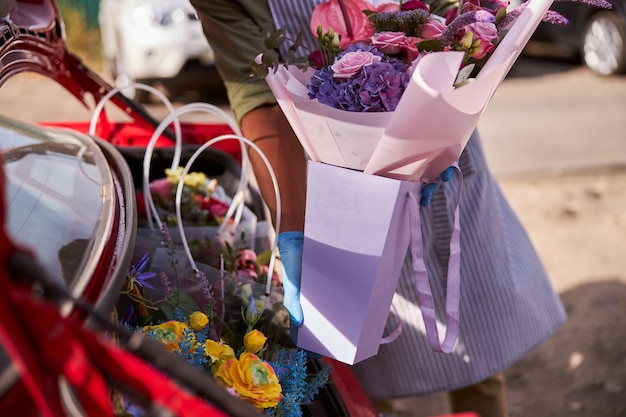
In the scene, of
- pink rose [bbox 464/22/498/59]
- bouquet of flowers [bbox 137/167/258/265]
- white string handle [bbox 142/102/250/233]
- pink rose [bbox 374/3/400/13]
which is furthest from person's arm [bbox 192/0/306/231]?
pink rose [bbox 464/22/498/59]

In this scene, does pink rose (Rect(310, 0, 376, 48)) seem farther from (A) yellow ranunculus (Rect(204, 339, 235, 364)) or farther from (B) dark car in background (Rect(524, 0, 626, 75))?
(B) dark car in background (Rect(524, 0, 626, 75))

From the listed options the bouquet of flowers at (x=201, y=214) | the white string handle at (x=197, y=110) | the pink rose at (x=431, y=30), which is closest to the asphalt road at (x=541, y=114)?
the bouquet of flowers at (x=201, y=214)

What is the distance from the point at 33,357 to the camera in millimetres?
756

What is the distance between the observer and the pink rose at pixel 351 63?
4.05 feet

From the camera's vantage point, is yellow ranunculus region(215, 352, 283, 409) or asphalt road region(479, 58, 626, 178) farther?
asphalt road region(479, 58, 626, 178)

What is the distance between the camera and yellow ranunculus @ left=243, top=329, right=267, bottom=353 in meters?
1.29

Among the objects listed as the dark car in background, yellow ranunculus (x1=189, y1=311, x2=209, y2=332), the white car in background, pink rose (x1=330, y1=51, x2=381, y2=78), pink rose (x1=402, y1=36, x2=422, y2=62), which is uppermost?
pink rose (x1=330, y1=51, x2=381, y2=78)

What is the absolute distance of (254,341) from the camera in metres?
1.29

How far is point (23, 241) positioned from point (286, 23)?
3.06 ft

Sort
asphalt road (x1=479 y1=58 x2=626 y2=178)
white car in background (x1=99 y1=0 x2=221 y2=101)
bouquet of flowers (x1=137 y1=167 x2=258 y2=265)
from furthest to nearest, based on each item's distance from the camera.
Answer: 1. white car in background (x1=99 y1=0 x2=221 y2=101)
2. asphalt road (x1=479 y1=58 x2=626 y2=178)
3. bouquet of flowers (x1=137 y1=167 x2=258 y2=265)

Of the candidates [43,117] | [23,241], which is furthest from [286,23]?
[43,117]

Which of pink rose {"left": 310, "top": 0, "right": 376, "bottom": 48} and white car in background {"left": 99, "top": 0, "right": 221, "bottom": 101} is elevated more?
pink rose {"left": 310, "top": 0, "right": 376, "bottom": 48}

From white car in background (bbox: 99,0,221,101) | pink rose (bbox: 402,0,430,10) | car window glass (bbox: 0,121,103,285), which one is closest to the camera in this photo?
car window glass (bbox: 0,121,103,285)

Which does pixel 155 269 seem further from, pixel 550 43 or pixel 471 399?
pixel 550 43
